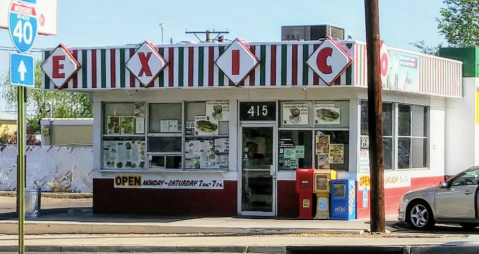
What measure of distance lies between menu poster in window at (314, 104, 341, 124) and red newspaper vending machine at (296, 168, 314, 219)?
124 centimetres

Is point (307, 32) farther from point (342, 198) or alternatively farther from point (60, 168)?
point (60, 168)

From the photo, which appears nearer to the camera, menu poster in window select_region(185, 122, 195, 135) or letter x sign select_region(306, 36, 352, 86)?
letter x sign select_region(306, 36, 352, 86)

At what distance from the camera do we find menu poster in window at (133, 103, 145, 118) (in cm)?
2172

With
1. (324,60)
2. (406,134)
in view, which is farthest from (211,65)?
(406,134)

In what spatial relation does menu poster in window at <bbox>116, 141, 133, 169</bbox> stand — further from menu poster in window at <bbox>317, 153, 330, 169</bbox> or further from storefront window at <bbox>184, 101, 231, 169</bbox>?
menu poster in window at <bbox>317, 153, 330, 169</bbox>

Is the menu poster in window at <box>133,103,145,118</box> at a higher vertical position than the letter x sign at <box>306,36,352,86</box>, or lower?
lower

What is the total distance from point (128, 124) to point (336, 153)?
548cm

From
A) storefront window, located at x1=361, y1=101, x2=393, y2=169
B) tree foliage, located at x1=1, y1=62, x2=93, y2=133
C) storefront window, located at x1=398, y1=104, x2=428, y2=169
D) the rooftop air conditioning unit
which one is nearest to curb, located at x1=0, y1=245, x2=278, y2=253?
storefront window, located at x1=361, y1=101, x2=393, y2=169

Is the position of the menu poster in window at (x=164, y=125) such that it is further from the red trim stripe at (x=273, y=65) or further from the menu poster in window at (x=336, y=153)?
the menu poster in window at (x=336, y=153)

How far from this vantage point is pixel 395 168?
22.0m

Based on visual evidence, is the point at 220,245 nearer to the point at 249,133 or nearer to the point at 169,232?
the point at 169,232

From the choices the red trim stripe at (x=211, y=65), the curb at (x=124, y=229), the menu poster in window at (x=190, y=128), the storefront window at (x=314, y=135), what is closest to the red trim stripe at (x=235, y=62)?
the red trim stripe at (x=211, y=65)

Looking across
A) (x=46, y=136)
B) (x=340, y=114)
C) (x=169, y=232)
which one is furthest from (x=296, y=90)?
(x=46, y=136)

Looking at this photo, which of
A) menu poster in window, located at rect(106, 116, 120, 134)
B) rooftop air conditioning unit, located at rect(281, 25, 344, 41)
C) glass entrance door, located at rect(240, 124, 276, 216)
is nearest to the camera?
glass entrance door, located at rect(240, 124, 276, 216)
